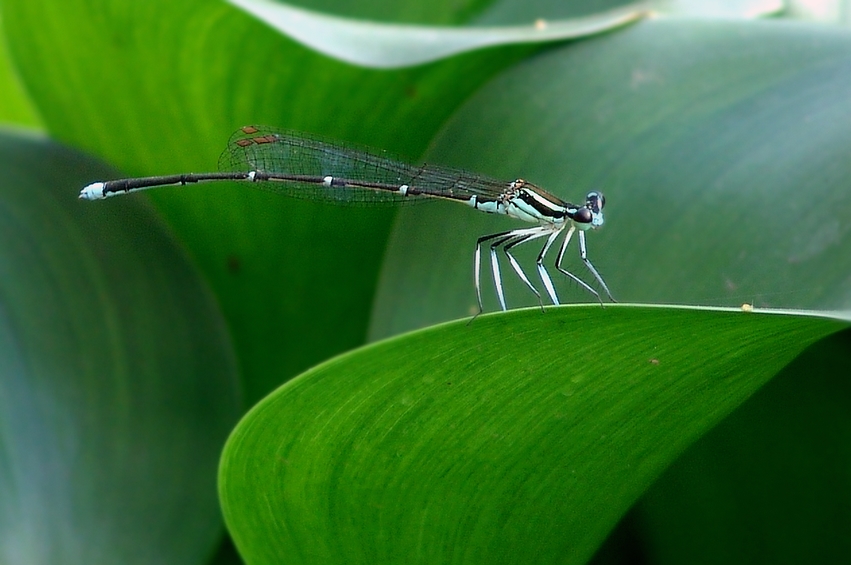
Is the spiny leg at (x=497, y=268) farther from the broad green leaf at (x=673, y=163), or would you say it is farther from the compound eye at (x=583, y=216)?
the compound eye at (x=583, y=216)

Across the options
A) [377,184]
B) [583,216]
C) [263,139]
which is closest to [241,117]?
[263,139]

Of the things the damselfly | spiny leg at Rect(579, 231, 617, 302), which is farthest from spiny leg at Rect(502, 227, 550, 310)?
spiny leg at Rect(579, 231, 617, 302)

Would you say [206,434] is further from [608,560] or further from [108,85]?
[608,560]

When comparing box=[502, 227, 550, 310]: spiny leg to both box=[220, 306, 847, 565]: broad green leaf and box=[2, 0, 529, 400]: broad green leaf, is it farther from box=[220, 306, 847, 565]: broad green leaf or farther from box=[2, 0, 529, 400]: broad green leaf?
box=[220, 306, 847, 565]: broad green leaf

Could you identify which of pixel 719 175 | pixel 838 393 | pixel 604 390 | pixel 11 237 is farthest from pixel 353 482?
pixel 11 237

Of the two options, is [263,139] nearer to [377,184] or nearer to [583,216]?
[377,184]

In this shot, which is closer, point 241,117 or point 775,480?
point 775,480
